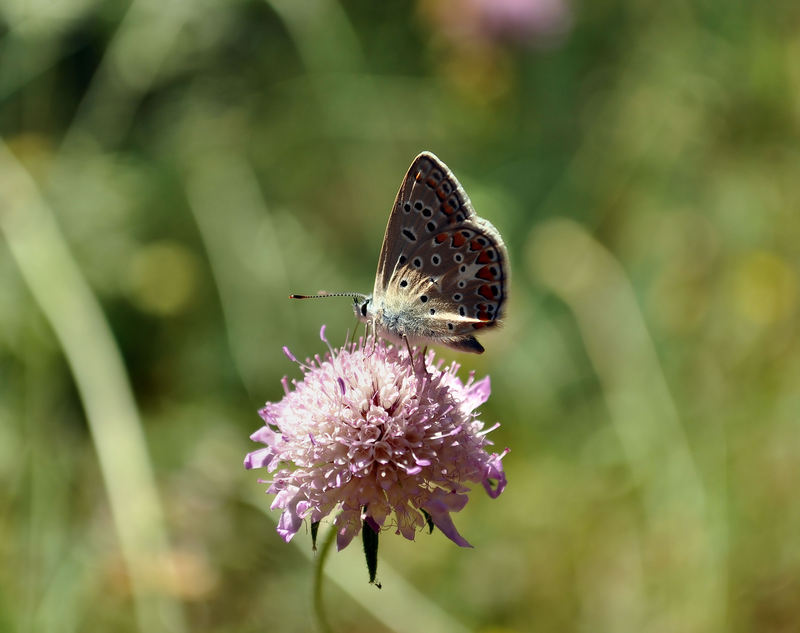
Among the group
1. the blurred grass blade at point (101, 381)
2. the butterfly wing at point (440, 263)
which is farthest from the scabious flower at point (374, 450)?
the blurred grass blade at point (101, 381)

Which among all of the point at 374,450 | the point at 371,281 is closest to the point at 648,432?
the point at 371,281

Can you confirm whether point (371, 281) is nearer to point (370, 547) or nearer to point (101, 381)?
point (101, 381)

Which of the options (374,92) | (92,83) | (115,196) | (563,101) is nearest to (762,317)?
(563,101)

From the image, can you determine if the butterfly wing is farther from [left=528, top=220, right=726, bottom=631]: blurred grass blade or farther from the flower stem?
[left=528, top=220, right=726, bottom=631]: blurred grass blade

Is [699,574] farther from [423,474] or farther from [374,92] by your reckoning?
[374,92]

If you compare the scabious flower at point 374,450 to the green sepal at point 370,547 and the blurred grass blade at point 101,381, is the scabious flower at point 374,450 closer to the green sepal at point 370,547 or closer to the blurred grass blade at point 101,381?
the green sepal at point 370,547

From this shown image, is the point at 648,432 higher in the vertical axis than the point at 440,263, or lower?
higher

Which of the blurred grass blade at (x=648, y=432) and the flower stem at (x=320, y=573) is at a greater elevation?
the blurred grass blade at (x=648, y=432)
